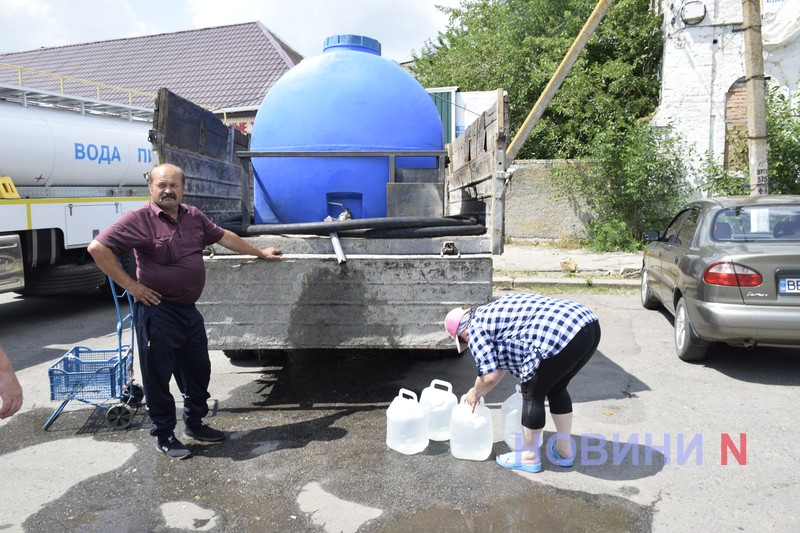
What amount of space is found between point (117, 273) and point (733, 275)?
4.51 metres

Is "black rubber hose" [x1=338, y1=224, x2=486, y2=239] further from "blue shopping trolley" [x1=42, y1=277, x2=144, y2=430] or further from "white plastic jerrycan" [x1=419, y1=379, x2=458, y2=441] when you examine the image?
"blue shopping trolley" [x1=42, y1=277, x2=144, y2=430]

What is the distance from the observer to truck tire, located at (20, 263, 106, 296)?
7625 mm

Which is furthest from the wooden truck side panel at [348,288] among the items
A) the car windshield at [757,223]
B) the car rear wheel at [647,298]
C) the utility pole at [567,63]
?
the utility pole at [567,63]

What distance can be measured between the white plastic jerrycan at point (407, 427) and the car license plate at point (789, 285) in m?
3.12

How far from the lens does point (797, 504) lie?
302 centimetres

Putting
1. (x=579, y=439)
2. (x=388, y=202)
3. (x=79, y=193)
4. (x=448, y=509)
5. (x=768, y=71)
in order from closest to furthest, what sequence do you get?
(x=448, y=509), (x=579, y=439), (x=388, y=202), (x=79, y=193), (x=768, y=71)

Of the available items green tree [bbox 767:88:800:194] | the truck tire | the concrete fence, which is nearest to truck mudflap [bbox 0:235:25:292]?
the truck tire

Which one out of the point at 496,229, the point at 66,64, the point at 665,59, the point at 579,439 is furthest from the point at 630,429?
the point at 66,64

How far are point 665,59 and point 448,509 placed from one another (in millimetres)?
11840

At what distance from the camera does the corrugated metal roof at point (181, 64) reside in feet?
62.4

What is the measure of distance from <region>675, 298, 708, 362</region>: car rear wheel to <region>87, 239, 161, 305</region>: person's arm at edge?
4.34m

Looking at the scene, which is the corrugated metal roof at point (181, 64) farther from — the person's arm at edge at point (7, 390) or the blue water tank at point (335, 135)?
the person's arm at edge at point (7, 390)

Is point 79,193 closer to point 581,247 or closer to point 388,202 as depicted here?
point 388,202

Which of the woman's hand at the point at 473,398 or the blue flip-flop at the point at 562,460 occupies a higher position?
the woman's hand at the point at 473,398
